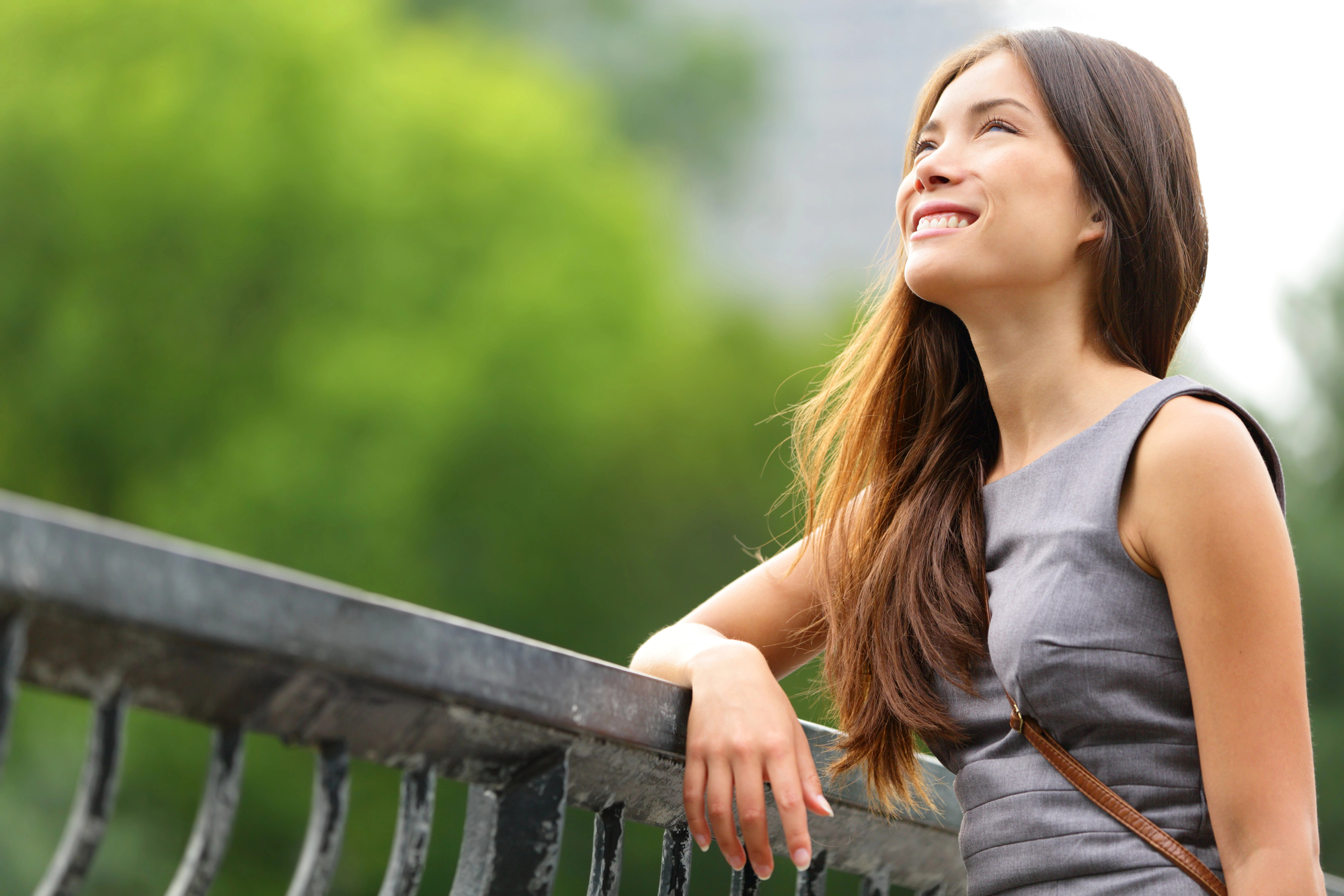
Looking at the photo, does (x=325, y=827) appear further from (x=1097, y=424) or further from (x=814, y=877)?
(x=1097, y=424)

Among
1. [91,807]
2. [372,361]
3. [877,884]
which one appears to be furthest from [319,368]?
[91,807]

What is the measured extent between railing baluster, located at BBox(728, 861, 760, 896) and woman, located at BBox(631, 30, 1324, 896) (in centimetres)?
8

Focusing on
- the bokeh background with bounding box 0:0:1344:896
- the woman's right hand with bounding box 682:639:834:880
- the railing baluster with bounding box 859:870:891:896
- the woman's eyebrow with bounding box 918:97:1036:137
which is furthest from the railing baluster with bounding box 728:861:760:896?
the bokeh background with bounding box 0:0:1344:896

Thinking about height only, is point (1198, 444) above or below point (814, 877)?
above

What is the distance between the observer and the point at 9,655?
3.14ft

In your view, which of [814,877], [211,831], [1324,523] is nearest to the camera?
[211,831]

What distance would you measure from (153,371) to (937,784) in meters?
17.8

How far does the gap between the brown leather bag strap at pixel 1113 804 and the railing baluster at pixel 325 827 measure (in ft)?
3.30

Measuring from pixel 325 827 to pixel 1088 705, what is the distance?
104cm

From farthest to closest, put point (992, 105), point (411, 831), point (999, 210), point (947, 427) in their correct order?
point (947, 427) → point (992, 105) → point (999, 210) → point (411, 831)

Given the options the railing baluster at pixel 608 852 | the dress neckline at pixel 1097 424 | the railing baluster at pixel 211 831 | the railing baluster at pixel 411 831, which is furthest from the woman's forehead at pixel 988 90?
the railing baluster at pixel 211 831

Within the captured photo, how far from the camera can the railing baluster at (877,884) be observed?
6.71 ft

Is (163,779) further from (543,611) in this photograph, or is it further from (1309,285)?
(1309,285)

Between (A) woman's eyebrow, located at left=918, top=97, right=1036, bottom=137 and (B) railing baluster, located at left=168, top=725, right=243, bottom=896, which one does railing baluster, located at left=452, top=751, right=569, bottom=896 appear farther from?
(A) woman's eyebrow, located at left=918, top=97, right=1036, bottom=137
